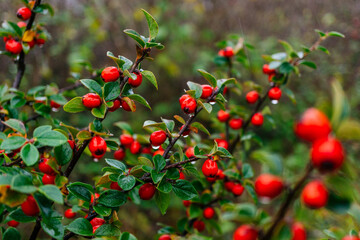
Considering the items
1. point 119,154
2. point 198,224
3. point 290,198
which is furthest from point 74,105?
point 198,224

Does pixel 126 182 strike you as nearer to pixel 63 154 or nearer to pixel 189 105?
pixel 63 154

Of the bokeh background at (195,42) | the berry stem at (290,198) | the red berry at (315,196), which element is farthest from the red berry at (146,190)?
the bokeh background at (195,42)

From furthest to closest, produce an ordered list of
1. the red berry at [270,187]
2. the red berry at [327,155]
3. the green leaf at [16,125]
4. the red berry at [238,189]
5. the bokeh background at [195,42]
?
1. the bokeh background at [195,42]
2. the red berry at [238,189]
3. the green leaf at [16,125]
4. the red berry at [270,187]
5. the red berry at [327,155]

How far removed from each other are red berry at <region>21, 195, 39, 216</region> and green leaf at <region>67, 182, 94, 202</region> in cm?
14

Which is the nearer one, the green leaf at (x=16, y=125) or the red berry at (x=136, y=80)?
the green leaf at (x=16, y=125)

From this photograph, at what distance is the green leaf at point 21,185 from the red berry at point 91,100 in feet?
1.19

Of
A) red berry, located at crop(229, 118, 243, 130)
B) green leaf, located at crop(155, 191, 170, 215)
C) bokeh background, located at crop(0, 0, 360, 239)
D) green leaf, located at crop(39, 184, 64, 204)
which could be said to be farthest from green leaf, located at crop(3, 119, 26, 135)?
bokeh background, located at crop(0, 0, 360, 239)

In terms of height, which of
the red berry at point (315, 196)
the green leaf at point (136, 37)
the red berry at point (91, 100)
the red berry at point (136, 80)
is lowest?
the red berry at point (91, 100)

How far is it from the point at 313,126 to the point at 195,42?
5.08 meters

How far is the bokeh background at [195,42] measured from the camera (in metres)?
4.50

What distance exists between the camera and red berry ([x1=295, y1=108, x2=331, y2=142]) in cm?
57

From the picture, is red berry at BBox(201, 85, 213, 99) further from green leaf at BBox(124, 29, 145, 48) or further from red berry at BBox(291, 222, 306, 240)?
red berry at BBox(291, 222, 306, 240)

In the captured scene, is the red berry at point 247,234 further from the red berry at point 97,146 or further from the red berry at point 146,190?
the red berry at point 97,146

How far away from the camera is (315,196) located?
0.59 metres
